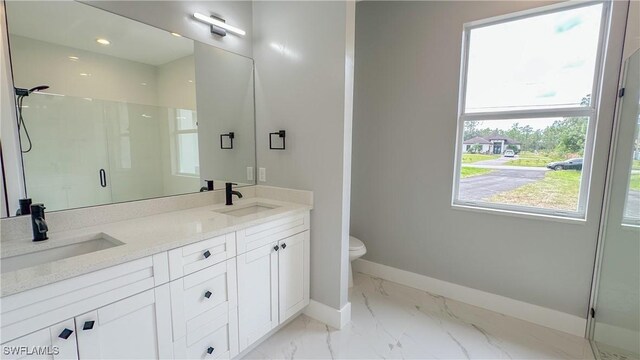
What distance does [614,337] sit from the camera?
179 centimetres

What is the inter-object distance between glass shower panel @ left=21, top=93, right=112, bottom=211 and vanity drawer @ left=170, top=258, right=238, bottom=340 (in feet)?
2.49

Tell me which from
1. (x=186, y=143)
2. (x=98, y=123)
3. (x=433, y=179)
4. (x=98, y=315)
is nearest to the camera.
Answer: (x=98, y=315)

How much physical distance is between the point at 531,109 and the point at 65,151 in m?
3.14

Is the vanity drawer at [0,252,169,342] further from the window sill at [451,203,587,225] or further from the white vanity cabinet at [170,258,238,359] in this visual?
the window sill at [451,203,587,225]

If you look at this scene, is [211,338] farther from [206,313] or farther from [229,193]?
[229,193]

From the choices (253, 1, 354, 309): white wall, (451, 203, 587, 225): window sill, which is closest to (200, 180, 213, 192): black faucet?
(253, 1, 354, 309): white wall

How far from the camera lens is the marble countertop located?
951 millimetres

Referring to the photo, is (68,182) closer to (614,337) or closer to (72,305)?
(72,305)

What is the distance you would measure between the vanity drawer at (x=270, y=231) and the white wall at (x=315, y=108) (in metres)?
0.15

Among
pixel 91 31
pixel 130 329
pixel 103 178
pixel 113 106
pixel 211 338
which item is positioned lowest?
pixel 211 338

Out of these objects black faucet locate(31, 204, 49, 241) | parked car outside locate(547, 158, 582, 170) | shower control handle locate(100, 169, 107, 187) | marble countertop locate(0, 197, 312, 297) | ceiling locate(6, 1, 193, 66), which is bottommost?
marble countertop locate(0, 197, 312, 297)

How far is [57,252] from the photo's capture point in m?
1.30

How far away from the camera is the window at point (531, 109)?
6.45ft

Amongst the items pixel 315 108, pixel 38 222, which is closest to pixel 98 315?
pixel 38 222
